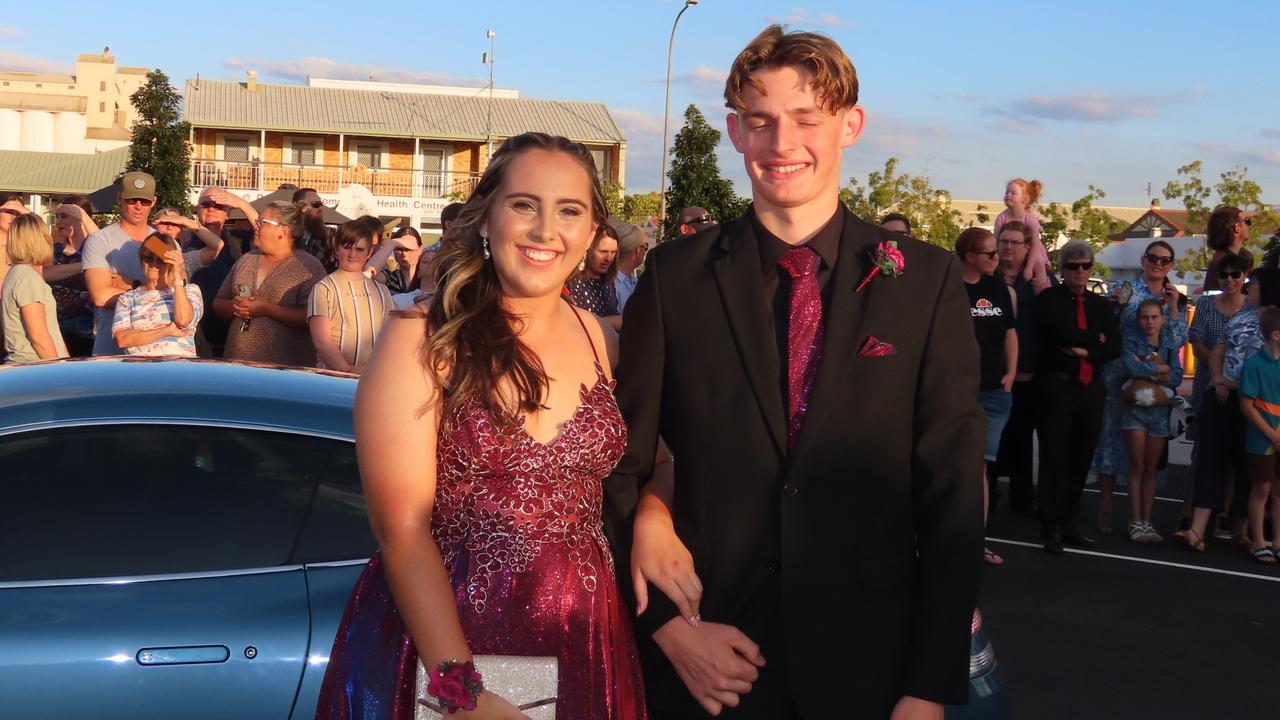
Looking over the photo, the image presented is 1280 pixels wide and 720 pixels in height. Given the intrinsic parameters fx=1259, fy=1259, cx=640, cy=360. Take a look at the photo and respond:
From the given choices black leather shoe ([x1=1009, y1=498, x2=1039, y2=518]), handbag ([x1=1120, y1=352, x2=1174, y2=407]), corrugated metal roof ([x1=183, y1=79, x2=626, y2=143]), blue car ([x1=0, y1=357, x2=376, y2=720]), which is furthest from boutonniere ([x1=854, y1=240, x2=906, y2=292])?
corrugated metal roof ([x1=183, y1=79, x2=626, y2=143])

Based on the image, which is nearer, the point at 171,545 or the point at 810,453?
the point at 810,453

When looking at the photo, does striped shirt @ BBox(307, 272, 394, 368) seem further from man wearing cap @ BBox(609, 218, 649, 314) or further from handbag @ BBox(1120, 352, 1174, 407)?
handbag @ BBox(1120, 352, 1174, 407)

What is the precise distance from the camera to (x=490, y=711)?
2344mm

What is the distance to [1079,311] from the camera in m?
9.00

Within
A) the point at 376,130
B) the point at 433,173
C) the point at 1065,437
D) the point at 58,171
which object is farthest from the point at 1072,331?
the point at 58,171

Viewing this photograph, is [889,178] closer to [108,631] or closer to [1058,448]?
[1058,448]

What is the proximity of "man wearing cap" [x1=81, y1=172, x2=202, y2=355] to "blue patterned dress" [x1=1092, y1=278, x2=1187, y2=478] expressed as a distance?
23.2 feet

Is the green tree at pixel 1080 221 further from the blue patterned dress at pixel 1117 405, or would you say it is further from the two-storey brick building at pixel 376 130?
the blue patterned dress at pixel 1117 405

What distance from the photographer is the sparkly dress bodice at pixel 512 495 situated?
2447 millimetres

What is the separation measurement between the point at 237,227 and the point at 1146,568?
764cm

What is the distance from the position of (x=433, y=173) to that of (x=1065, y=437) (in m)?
43.6

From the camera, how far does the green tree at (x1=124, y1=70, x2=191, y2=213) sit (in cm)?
2812

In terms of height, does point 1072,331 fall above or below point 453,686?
above

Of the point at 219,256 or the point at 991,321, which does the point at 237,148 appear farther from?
the point at 991,321
